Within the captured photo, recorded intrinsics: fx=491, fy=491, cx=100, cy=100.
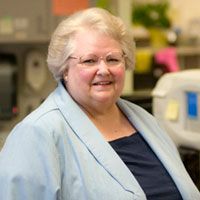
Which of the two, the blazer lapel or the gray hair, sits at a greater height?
the gray hair

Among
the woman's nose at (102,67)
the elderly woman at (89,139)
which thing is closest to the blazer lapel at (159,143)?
the elderly woman at (89,139)

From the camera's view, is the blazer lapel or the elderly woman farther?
the blazer lapel

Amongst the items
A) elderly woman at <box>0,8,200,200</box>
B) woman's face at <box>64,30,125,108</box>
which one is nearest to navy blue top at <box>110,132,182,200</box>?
elderly woman at <box>0,8,200,200</box>

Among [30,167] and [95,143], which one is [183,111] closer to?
[95,143]

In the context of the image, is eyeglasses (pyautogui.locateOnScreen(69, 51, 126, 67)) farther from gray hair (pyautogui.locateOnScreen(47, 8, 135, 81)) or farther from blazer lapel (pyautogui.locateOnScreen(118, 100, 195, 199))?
blazer lapel (pyautogui.locateOnScreen(118, 100, 195, 199))

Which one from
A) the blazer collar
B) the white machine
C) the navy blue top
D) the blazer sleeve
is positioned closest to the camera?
the blazer sleeve

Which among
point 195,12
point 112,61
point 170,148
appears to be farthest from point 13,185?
point 195,12

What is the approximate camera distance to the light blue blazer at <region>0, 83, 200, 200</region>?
1455 mm

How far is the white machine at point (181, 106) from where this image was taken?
223 centimetres

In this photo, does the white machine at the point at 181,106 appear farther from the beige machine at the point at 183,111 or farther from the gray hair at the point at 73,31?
the gray hair at the point at 73,31

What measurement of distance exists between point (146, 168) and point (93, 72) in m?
0.39

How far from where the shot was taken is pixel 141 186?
64.7 inches

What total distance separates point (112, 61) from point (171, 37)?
8.16 feet

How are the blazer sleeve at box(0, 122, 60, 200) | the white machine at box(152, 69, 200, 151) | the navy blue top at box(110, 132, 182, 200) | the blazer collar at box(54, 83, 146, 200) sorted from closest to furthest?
the blazer sleeve at box(0, 122, 60, 200)
the blazer collar at box(54, 83, 146, 200)
the navy blue top at box(110, 132, 182, 200)
the white machine at box(152, 69, 200, 151)
